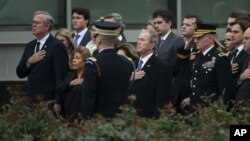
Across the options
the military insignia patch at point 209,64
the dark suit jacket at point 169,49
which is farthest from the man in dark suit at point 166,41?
the military insignia patch at point 209,64

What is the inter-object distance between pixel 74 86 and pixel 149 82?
1027mm

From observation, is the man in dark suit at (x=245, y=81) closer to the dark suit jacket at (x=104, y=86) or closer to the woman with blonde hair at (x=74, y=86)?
the dark suit jacket at (x=104, y=86)

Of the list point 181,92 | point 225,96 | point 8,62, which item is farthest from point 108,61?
point 8,62

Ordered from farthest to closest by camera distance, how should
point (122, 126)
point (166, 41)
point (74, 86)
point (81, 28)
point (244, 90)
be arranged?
1. point (81, 28)
2. point (166, 41)
3. point (74, 86)
4. point (244, 90)
5. point (122, 126)

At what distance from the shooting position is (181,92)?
12734 mm

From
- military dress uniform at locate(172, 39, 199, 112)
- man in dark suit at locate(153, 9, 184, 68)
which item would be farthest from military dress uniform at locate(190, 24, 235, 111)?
man in dark suit at locate(153, 9, 184, 68)

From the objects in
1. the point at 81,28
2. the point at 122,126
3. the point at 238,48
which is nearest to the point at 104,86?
the point at 122,126

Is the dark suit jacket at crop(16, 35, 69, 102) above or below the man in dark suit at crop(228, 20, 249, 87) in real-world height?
below

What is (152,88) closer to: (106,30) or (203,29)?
(203,29)

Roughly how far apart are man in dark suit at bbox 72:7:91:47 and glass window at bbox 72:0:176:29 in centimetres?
250

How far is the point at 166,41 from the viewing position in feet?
43.8

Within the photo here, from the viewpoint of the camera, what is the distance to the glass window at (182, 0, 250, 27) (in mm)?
16938

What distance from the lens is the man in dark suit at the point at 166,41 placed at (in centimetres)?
1314

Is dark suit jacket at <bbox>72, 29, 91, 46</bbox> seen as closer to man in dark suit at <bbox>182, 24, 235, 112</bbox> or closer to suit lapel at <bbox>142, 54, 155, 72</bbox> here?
suit lapel at <bbox>142, 54, 155, 72</bbox>
